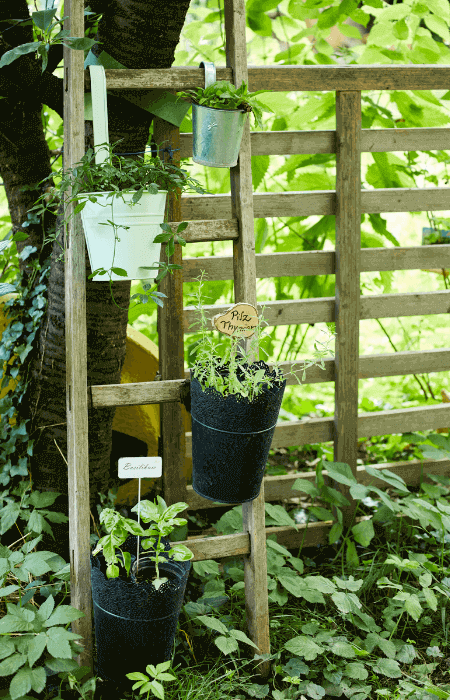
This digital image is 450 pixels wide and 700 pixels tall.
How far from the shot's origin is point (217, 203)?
216 cm

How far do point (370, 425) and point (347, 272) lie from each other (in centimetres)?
63

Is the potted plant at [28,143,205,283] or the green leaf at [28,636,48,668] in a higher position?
the potted plant at [28,143,205,283]

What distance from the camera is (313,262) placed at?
92.9 inches

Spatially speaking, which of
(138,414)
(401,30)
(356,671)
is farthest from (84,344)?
(401,30)

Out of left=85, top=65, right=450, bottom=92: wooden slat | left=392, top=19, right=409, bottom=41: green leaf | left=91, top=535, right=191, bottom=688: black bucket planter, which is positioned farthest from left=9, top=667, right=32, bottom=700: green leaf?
left=392, top=19, right=409, bottom=41: green leaf

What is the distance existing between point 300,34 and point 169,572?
2029 millimetres

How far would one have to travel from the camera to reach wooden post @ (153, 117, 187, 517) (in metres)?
2.02

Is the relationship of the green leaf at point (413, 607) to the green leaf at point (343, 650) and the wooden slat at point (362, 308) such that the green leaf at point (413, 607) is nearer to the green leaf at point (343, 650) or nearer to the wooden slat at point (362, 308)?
the green leaf at point (343, 650)

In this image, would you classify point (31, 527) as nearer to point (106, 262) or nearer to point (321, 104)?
point (106, 262)

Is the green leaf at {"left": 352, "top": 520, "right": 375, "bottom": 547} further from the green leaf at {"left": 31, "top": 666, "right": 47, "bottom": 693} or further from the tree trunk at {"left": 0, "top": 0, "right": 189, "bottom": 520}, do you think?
the green leaf at {"left": 31, "top": 666, "right": 47, "bottom": 693}

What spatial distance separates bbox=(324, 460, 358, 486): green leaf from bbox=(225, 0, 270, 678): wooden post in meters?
0.55

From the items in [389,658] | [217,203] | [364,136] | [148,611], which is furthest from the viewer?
[364,136]

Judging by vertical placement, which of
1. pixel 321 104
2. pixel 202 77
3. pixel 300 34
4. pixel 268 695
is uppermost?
pixel 300 34

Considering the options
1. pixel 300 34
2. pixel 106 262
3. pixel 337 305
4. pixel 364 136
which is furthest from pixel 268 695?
pixel 300 34
